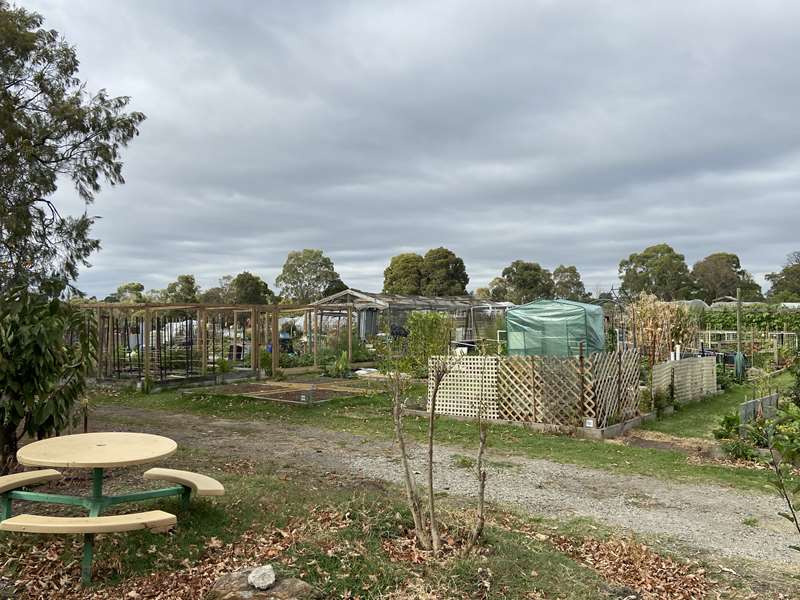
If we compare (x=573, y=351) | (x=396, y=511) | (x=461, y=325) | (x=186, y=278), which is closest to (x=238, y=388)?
(x=573, y=351)

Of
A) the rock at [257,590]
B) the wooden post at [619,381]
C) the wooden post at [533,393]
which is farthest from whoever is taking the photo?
the wooden post at [619,381]

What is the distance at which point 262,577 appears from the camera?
11.7 feet

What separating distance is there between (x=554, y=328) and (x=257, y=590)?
11017 mm

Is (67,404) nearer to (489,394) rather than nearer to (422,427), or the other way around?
(422,427)

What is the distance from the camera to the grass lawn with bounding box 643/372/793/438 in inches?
420

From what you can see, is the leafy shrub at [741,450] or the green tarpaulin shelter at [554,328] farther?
the green tarpaulin shelter at [554,328]

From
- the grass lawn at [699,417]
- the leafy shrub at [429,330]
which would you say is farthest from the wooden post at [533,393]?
the leafy shrub at [429,330]

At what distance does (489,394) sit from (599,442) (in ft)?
7.81

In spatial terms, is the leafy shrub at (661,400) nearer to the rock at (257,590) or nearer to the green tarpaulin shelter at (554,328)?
the green tarpaulin shelter at (554,328)

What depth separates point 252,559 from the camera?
4043 millimetres

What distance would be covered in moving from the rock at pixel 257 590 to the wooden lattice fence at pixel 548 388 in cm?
619

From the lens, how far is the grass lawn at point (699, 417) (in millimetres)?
10660

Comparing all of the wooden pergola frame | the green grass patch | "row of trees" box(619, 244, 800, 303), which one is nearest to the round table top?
the green grass patch

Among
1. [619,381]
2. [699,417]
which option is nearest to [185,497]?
[619,381]
